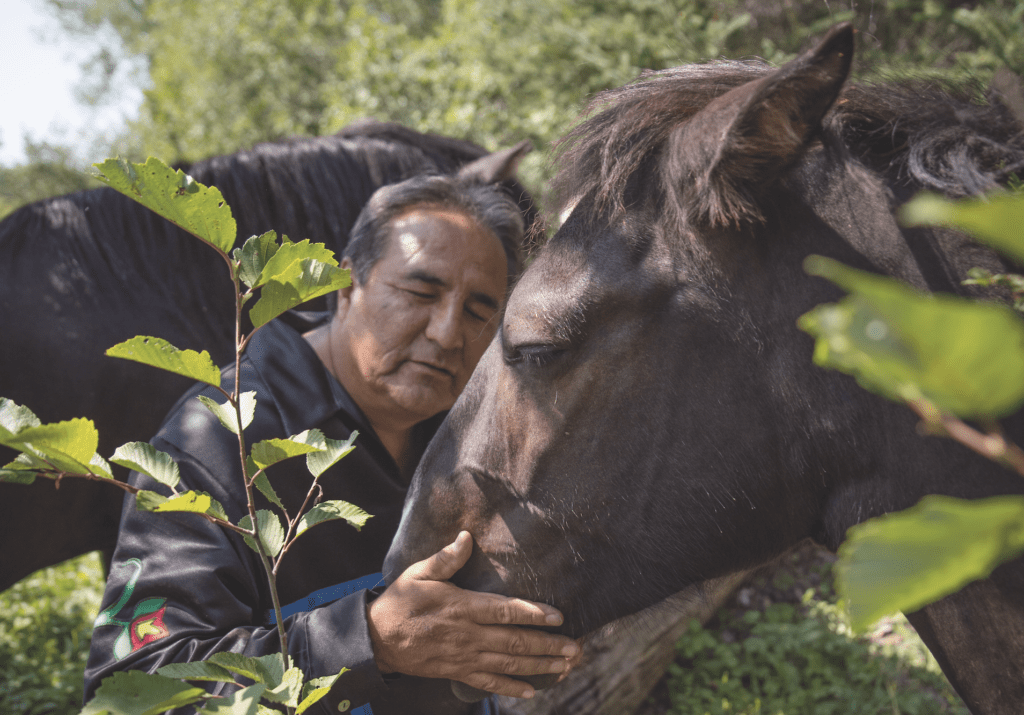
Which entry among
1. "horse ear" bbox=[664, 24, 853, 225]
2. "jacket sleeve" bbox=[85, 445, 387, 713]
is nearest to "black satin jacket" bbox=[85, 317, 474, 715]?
"jacket sleeve" bbox=[85, 445, 387, 713]

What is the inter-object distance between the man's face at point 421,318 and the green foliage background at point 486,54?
41 centimetres

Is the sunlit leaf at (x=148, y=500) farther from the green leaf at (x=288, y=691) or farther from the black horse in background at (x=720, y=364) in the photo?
the black horse in background at (x=720, y=364)

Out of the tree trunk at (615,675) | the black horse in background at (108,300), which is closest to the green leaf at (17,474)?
the black horse in background at (108,300)

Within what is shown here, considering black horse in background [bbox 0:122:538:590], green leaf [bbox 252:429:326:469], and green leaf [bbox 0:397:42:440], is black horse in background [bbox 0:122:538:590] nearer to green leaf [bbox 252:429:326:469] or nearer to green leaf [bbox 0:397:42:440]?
green leaf [bbox 252:429:326:469]

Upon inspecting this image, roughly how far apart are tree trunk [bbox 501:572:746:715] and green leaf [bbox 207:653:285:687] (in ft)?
6.92

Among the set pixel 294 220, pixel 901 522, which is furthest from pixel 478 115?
pixel 901 522

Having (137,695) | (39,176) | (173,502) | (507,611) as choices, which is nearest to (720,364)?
(507,611)

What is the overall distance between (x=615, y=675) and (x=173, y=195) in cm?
318

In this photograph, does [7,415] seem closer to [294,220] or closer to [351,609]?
[351,609]

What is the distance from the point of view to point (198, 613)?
180cm

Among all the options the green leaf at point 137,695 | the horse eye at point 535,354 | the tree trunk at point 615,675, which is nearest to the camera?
the green leaf at point 137,695

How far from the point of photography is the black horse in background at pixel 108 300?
296cm

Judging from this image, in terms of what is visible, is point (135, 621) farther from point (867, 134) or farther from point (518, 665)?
point (867, 134)

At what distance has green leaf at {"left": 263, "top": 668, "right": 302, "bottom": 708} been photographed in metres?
1.00
